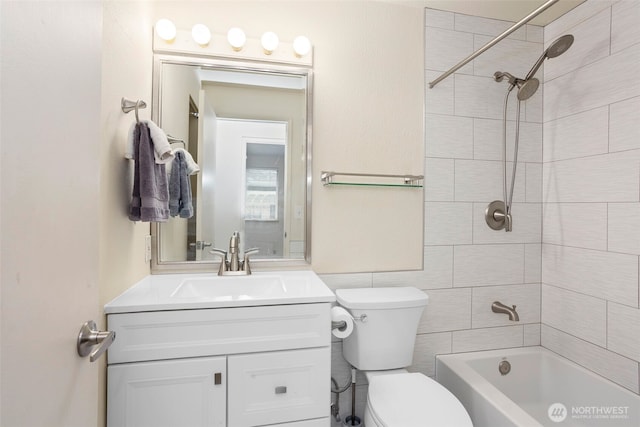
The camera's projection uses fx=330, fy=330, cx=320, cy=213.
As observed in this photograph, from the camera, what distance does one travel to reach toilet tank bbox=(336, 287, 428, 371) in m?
1.43

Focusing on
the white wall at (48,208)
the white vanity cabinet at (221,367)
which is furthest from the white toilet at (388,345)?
the white wall at (48,208)

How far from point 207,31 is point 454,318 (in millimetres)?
1895

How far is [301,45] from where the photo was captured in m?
1.59

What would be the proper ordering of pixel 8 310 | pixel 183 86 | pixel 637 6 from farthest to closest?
1. pixel 183 86
2. pixel 637 6
3. pixel 8 310

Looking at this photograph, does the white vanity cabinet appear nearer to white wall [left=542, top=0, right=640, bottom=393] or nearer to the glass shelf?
the glass shelf

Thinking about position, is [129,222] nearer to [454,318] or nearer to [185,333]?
[185,333]

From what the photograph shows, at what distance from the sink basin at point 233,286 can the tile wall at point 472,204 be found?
0.42m

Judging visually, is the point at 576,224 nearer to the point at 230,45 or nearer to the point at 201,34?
the point at 230,45

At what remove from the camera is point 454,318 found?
180 cm

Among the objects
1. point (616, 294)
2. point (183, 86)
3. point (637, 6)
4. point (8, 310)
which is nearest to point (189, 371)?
point (8, 310)

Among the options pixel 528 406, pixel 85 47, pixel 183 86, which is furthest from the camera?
pixel 528 406

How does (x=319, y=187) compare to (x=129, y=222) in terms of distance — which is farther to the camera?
(x=319, y=187)

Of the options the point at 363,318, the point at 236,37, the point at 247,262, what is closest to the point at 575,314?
the point at 363,318

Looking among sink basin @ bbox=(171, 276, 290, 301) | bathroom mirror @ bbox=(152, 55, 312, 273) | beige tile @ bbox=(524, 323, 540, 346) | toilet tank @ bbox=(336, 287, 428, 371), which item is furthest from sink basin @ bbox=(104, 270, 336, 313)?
beige tile @ bbox=(524, 323, 540, 346)
